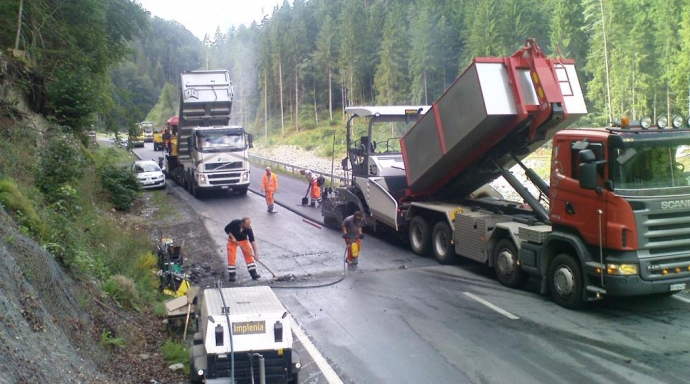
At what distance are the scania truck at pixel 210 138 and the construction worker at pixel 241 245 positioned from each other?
39.4ft

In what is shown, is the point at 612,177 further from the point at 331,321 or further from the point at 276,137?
the point at 276,137

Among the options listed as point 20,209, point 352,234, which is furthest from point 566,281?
point 20,209

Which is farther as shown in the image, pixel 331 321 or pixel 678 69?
pixel 678 69

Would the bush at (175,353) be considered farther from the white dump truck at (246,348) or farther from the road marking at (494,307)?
the road marking at (494,307)

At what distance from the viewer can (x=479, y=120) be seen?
10766 mm

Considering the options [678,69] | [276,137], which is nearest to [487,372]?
[678,69]

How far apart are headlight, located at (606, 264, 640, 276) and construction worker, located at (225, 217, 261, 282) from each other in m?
6.15

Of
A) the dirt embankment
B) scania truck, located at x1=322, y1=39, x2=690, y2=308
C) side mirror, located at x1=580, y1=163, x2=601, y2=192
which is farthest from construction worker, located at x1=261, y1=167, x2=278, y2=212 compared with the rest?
side mirror, located at x1=580, y1=163, x2=601, y2=192

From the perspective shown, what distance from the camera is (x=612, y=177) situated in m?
8.72

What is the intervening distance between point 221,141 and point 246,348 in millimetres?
18618

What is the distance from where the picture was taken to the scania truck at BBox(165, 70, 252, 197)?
2375 centimetres

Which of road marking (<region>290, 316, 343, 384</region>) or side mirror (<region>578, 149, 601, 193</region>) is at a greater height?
side mirror (<region>578, 149, 601, 193</region>)

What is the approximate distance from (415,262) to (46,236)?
7.13 m

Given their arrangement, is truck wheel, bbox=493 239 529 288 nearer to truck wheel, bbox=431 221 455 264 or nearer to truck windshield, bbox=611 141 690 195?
truck wheel, bbox=431 221 455 264
